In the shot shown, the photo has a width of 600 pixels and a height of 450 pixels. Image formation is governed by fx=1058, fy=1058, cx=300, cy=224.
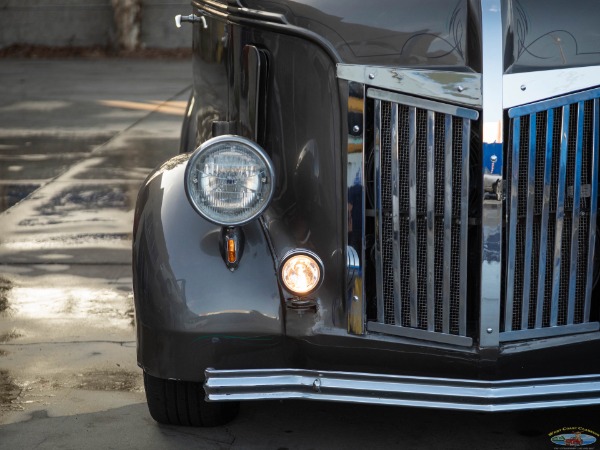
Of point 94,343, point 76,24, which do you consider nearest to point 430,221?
point 94,343

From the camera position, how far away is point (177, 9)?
59.9 feet

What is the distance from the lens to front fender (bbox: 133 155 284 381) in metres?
3.51

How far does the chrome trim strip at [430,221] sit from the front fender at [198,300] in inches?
19.7

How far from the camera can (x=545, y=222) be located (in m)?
3.46

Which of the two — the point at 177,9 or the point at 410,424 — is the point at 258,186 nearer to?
the point at 410,424

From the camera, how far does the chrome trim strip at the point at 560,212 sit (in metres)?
3.39

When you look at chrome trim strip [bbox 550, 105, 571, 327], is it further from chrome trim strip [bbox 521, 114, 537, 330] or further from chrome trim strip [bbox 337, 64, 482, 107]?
chrome trim strip [bbox 337, 64, 482, 107]

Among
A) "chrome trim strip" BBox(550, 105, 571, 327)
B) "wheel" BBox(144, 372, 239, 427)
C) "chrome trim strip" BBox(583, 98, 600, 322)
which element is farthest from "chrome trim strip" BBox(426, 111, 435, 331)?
"wheel" BBox(144, 372, 239, 427)

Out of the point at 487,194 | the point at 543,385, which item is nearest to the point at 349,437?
the point at 543,385

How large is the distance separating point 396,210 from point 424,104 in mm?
364

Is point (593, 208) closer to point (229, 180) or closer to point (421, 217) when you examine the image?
point (421, 217)

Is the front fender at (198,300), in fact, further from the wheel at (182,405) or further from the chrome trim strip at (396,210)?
the chrome trim strip at (396,210)

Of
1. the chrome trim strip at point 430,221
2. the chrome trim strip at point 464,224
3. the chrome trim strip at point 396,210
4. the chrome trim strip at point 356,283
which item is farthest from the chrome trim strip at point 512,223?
the chrome trim strip at point 356,283

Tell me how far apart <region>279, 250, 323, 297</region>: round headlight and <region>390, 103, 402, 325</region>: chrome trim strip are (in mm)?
254
